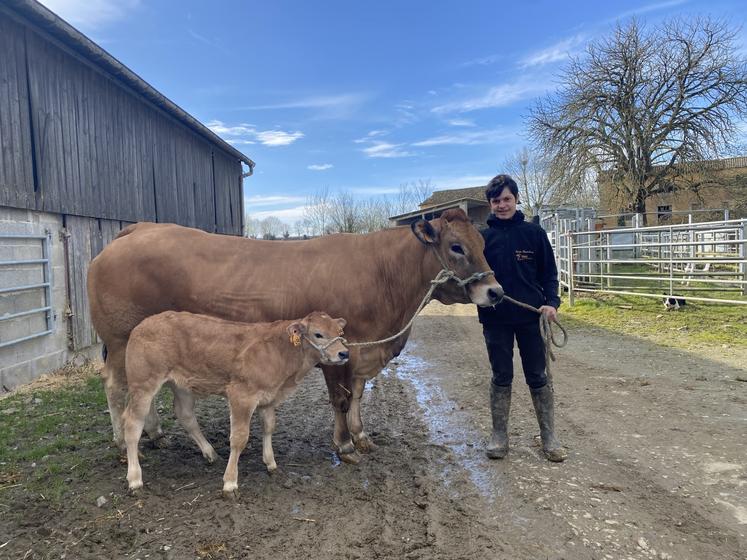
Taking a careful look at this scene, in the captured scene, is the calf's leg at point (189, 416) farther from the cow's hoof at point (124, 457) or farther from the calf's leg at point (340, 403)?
the calf's leg at point (340, 403)

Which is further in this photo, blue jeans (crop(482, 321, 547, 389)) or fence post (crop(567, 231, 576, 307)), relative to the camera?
fence post (crop(567, 231, 576, 307))

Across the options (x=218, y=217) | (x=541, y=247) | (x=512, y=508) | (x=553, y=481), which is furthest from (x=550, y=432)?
(x=218, y=217)

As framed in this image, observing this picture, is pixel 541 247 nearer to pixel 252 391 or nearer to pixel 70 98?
pixel 252 391

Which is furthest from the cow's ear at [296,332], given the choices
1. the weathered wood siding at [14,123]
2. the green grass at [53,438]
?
the weathered wood siding at [14,123]

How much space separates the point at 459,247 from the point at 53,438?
14.3 feet

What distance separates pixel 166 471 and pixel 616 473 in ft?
11.9

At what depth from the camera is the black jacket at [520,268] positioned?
172 inches

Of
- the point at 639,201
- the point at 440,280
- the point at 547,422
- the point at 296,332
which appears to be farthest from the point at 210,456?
the point at 639,201

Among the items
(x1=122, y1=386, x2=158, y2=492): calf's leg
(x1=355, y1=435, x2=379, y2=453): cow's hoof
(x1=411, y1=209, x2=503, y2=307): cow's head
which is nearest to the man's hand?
(x1=411, y1=209, x2=503, y2=307): cow's head

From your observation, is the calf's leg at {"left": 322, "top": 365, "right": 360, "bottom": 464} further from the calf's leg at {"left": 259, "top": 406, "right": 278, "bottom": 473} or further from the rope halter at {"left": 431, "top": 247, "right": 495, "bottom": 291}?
the rope halter at {"left": 431, "top": 247, "right": 495, "bottom": 291}

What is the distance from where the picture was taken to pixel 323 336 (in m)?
3.75

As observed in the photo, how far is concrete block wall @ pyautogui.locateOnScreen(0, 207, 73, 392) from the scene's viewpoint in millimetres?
7000

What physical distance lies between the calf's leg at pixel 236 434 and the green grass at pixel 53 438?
4.05ft

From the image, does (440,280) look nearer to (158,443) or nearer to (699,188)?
(158,443)
